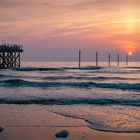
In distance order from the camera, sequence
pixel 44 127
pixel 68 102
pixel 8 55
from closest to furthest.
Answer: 1. pixel 44 127
2. pixel 68 102
3. pixel 8 55

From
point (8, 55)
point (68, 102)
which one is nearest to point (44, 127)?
point (68, 102)

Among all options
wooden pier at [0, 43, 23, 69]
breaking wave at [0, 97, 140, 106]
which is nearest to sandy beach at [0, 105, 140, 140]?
breaking wave at [0, 97, 140, 106]

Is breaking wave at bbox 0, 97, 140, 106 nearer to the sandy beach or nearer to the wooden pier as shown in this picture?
the sandy beach

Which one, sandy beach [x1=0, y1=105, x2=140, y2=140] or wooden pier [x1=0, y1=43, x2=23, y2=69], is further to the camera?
wooden pier [x1=0, y1=43, x2=23, y2=69]

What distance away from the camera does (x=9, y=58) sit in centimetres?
5759

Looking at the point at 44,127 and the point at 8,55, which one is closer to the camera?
the point at 44,127

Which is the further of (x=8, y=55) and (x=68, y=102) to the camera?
(x=8, y=55)

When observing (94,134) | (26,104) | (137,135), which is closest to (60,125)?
(94,134)

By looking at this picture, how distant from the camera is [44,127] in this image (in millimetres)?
11531

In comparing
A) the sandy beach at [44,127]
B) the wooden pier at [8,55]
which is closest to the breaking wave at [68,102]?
the sandy beach at [44,127]

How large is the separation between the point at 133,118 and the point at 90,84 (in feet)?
67.3

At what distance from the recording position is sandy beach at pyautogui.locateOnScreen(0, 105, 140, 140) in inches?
401

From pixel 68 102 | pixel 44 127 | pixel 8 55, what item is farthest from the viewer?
pixel 8 55

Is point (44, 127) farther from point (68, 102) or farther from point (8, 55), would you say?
point (8, 55)
